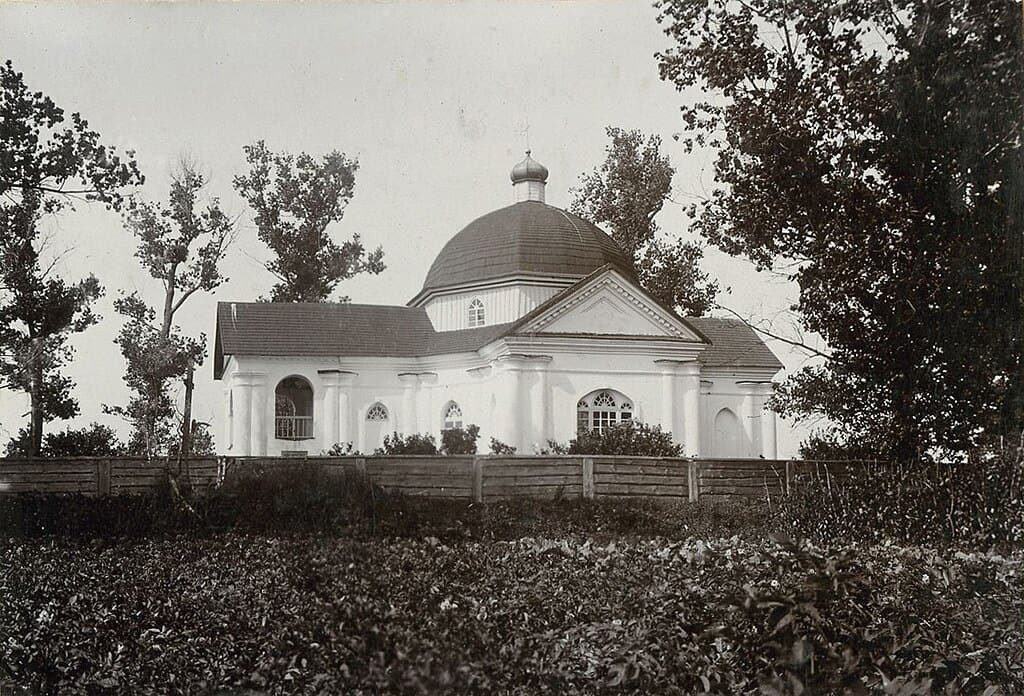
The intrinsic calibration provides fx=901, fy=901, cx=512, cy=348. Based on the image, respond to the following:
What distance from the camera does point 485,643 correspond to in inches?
221

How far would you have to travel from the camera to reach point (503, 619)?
588 centimetres

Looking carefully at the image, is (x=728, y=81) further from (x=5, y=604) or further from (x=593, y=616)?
(x=5, y=604)

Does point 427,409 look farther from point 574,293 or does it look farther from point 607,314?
point 607,314

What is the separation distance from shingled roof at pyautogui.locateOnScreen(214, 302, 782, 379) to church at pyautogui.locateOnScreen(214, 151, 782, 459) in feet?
0.07

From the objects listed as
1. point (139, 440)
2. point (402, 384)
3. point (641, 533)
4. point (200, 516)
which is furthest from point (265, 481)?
point (641, 533)

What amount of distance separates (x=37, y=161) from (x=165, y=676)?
14.3 feet

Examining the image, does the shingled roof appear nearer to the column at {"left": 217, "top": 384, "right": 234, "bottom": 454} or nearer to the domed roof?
the column at {"left": 217, "top": 384, "right": 234, "bottom": 454}

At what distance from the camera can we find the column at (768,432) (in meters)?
9.27

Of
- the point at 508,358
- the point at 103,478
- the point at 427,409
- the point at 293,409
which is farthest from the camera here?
the point at 508,358

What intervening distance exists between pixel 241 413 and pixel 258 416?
316mm

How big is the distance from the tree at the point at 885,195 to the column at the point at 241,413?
491cm

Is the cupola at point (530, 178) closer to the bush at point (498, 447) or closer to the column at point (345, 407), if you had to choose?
the column at point (345, 407)

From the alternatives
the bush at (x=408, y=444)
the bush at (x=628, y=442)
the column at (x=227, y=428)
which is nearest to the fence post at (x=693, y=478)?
the bush at (x=628, y=442)

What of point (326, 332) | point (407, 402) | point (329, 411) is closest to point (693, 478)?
point (407, 402)
